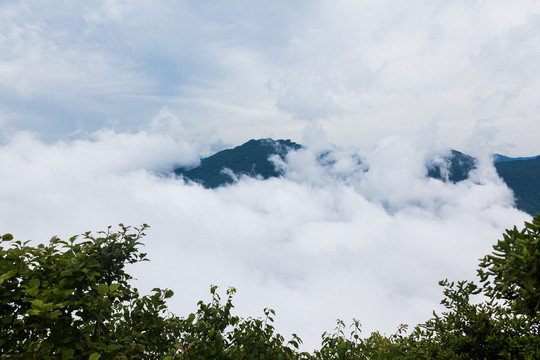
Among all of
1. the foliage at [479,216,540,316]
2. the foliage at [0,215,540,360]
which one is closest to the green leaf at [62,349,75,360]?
the foliage at [0,215,540,360]

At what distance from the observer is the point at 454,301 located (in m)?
8.96

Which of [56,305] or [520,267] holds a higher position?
[520,267]

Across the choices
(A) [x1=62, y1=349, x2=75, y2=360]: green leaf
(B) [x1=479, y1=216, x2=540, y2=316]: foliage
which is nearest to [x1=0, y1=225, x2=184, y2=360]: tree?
(A) [x1=62, y1=349, x2=75, y2=360]: green leaf

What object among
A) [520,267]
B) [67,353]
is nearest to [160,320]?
[67,353]

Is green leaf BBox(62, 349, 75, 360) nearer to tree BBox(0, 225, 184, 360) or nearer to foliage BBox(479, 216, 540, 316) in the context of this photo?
tree BBox(0, 225, 184, 360)

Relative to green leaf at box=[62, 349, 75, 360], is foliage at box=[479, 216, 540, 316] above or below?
above

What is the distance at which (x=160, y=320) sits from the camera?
273 inches

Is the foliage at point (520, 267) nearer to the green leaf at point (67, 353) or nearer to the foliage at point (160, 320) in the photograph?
the foliage at point (160, 320)

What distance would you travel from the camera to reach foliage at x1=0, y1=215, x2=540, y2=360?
4.88 m

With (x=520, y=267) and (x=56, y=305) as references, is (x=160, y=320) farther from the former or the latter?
(x=520, y=267)

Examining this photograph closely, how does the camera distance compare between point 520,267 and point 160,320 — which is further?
point 160,320

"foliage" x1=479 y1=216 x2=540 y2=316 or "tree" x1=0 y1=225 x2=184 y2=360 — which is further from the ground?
"foliage" x1=479 y1=216 x2=540 y2=316

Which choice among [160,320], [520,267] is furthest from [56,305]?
[520,267]

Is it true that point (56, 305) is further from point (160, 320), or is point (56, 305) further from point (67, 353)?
point (160, 320)
